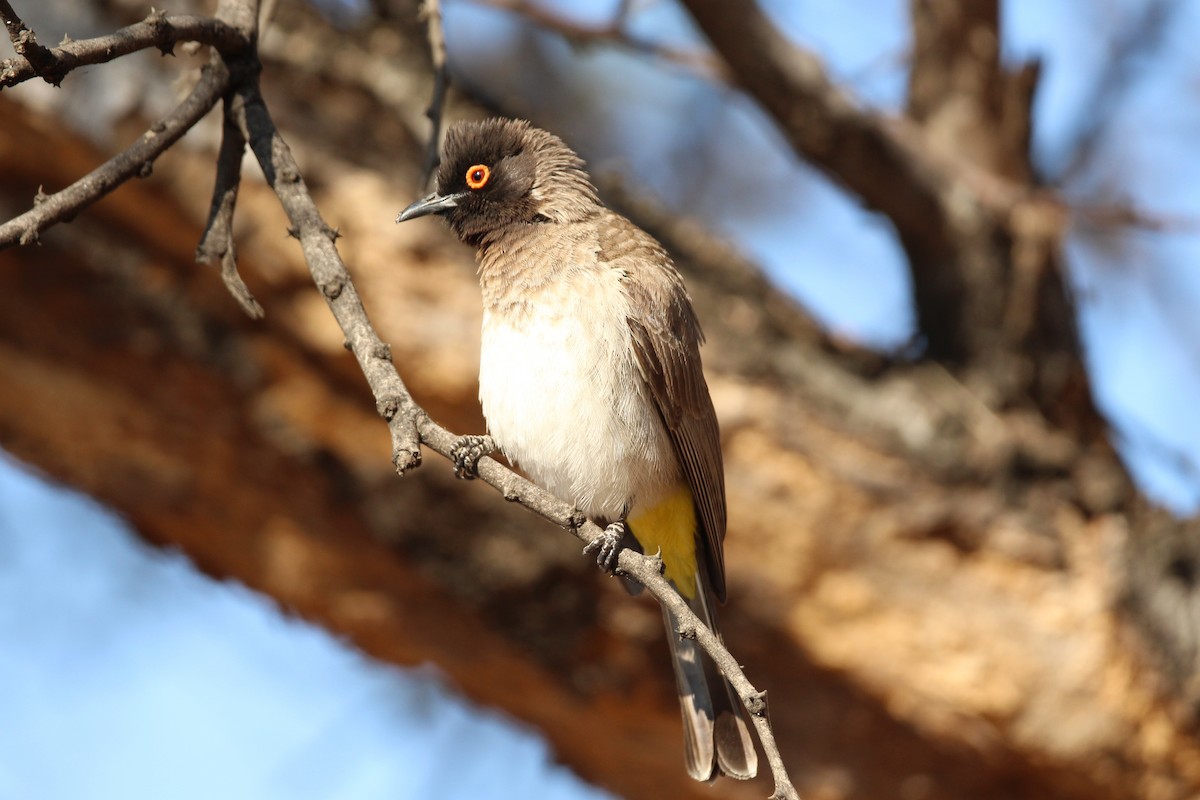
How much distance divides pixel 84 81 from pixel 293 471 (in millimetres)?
1843

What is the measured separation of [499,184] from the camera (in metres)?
3.50

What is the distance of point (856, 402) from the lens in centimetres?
538

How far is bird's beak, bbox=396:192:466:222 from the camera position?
339 centimetres

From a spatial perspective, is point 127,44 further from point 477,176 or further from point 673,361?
point 673,361

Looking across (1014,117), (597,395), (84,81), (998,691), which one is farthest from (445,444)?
(1014,117)

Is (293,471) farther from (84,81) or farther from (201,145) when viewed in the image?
(84,81)

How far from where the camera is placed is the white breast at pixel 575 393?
312 centimetres

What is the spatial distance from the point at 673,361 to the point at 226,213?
130 cm

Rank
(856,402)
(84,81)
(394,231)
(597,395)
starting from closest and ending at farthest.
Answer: (597,395), (84,81), (394,231), (856,402)

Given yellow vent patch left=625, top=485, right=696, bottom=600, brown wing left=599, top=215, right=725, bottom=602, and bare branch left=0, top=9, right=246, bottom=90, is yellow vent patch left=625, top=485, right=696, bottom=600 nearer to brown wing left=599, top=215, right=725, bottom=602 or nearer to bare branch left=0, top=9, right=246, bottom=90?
brown wing left=599, top=215, right=725, bottom=602

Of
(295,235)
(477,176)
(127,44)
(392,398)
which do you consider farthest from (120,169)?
(477,176)

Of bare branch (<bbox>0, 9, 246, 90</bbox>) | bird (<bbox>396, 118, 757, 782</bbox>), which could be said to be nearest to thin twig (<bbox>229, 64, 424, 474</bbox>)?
bare branch (<bbox>0, 9, 246, 90</bbox>)

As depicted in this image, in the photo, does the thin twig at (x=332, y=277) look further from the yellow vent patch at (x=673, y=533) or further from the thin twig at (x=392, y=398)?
the yellow vent patch at (x=673, y=533)

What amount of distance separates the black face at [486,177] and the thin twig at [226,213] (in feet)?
3.18
